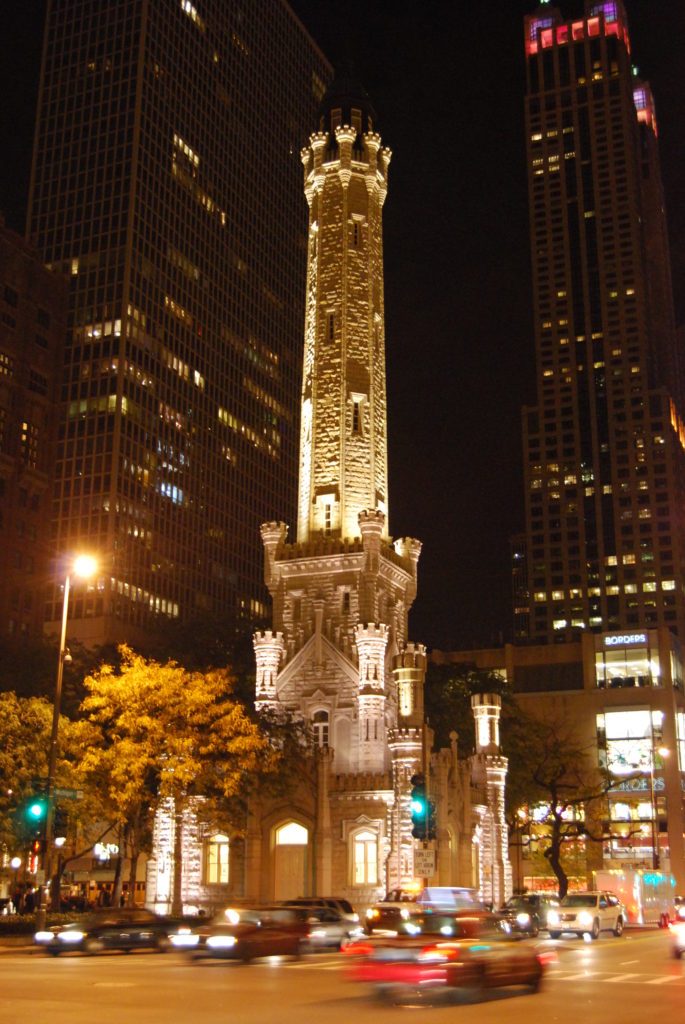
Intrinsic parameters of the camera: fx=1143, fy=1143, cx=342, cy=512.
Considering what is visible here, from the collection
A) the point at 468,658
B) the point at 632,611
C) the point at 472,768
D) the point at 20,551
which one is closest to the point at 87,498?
the point at 20,551

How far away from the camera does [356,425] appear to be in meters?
67.4

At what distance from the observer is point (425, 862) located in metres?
36.0

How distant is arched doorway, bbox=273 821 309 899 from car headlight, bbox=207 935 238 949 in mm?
27287

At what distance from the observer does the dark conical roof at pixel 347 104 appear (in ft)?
250

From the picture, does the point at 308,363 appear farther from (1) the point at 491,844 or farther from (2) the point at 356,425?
(1) the point at 491,844

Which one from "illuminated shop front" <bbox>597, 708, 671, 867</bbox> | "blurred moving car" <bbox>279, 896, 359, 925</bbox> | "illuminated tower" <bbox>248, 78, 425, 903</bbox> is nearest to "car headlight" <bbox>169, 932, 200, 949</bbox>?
"blurred moving car" <bbox>279, 896, 359, 925</bbox>

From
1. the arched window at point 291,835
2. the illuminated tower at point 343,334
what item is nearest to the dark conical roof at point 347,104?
the illuminated tower at point 343,334

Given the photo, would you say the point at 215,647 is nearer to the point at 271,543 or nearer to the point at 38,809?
the point at 271,543

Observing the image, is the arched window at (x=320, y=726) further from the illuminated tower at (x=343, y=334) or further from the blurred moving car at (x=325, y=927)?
the blurred moving car at (x=325, y=927)

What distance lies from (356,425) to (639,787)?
64.6 m

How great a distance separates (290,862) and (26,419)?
79.4 metres

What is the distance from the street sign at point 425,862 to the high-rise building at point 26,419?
84.3 metres

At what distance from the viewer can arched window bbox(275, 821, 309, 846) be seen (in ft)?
185

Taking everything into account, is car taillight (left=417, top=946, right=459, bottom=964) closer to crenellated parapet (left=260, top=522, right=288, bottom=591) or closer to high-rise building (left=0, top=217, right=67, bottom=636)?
crenellated parapet (left=260, top=522, right=288, bottom=591)
